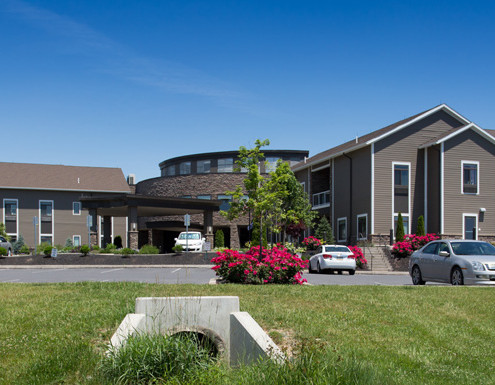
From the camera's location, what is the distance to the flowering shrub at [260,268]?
51.1 ft

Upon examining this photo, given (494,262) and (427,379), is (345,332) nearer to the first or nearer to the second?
(427,379)

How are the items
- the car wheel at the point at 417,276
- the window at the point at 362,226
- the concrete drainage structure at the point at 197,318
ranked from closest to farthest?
1. the concrete drainage structure at the point at 197,318
2. the car wheel at the point at 417,276
3. the window at the point at 362,226

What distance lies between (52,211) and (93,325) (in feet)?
178

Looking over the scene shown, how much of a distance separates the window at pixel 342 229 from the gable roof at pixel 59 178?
28.3 meters

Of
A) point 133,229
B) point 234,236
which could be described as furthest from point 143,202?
point 234,236

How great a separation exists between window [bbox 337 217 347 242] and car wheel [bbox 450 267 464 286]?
74.7 ft

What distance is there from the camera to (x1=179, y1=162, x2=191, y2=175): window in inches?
2651

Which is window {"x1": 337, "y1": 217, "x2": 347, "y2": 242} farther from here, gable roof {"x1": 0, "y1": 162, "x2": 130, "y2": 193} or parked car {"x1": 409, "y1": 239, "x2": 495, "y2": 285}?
gable roof {"x1": 0, "y1": 162, "x2": 130, "y2": 193}

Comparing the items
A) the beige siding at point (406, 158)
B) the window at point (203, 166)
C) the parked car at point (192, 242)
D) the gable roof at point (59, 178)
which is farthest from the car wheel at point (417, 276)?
the window at point (203, 166)

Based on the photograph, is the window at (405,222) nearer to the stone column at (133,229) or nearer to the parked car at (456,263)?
the stone column at (133,229)

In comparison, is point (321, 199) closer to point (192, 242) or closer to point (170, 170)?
point (192, 242)

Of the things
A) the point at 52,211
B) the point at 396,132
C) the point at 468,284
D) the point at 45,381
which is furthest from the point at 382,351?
the point at 52,211

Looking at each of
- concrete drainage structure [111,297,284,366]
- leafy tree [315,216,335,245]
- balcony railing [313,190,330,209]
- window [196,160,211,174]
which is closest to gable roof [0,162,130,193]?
window [196,160,211,174]

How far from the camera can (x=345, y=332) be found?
7.91m
